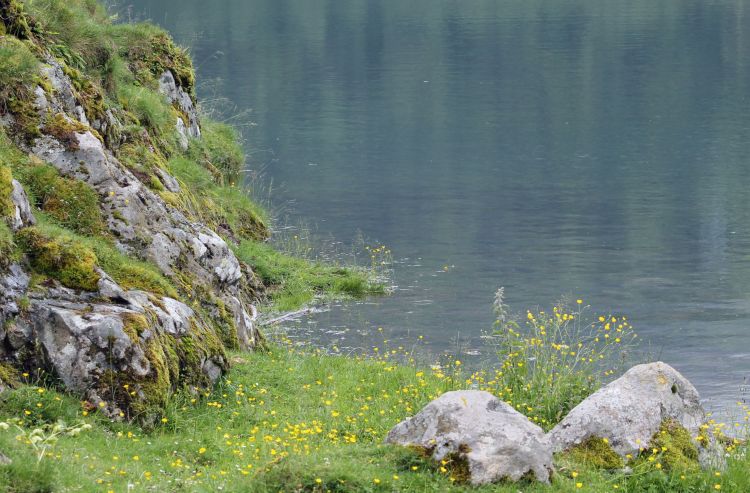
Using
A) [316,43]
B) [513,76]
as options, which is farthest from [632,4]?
[513,76]

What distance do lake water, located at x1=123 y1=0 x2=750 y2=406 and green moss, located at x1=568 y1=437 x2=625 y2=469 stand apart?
780 centimetres

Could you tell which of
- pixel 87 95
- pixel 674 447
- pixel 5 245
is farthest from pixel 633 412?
pixel 87 95

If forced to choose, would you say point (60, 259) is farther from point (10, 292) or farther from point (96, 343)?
point (96, 343)

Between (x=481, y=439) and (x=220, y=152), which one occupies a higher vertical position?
(x=481, y=439)

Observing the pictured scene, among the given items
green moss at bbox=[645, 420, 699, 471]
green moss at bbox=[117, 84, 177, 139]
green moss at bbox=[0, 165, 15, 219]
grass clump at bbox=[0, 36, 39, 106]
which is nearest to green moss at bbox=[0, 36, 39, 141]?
grass clump at bbox=[0, 36, 39, 106]

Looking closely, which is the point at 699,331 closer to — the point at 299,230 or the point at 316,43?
the point at 299,230

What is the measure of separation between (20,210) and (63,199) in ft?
5.44

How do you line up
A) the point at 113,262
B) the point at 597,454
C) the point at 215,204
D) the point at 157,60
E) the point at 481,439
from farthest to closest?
the point at 157,60
the point at 215,204
the point at 113,262
the point at 597,454
the point at 481,439

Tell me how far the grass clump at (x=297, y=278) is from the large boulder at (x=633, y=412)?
12.3m

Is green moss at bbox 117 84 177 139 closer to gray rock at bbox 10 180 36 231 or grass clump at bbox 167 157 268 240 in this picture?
grass clump at bbox 167 157 268 240

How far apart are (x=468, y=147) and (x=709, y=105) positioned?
1824cm

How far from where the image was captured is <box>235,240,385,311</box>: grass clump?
2622 cm

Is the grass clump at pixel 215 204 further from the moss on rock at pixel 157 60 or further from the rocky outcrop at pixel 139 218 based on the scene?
the moss on rock at pixel 157 60

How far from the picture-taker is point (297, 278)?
27297 mm
